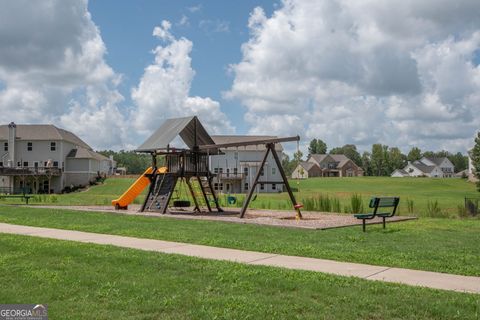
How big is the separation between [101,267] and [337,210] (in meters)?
18.7

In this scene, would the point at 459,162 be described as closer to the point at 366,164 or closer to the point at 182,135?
the point at 366,164

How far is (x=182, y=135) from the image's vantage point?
2488 cm

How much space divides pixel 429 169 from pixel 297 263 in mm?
157726

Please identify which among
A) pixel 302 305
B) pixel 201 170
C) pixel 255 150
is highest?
pixel 255 150

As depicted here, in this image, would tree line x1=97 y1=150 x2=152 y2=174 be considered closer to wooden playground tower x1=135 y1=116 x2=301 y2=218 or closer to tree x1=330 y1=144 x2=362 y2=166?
tree x1=330 y1=144 x2=362 y2=166

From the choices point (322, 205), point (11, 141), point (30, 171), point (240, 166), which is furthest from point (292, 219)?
point (11, 141)

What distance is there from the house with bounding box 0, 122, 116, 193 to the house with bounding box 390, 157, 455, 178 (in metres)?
108

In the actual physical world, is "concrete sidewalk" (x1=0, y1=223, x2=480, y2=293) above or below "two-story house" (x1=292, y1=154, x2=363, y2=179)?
below

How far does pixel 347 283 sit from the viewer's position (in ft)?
24.5

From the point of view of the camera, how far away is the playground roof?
24344mm

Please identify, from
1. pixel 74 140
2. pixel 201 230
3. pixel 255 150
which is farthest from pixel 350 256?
pixel 74 140

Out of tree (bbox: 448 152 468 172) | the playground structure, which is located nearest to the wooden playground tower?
the playground structure

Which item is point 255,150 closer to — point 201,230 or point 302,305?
point 201,230

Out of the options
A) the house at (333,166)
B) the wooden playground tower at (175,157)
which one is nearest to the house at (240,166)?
the wooden playground tower at (175,157)
